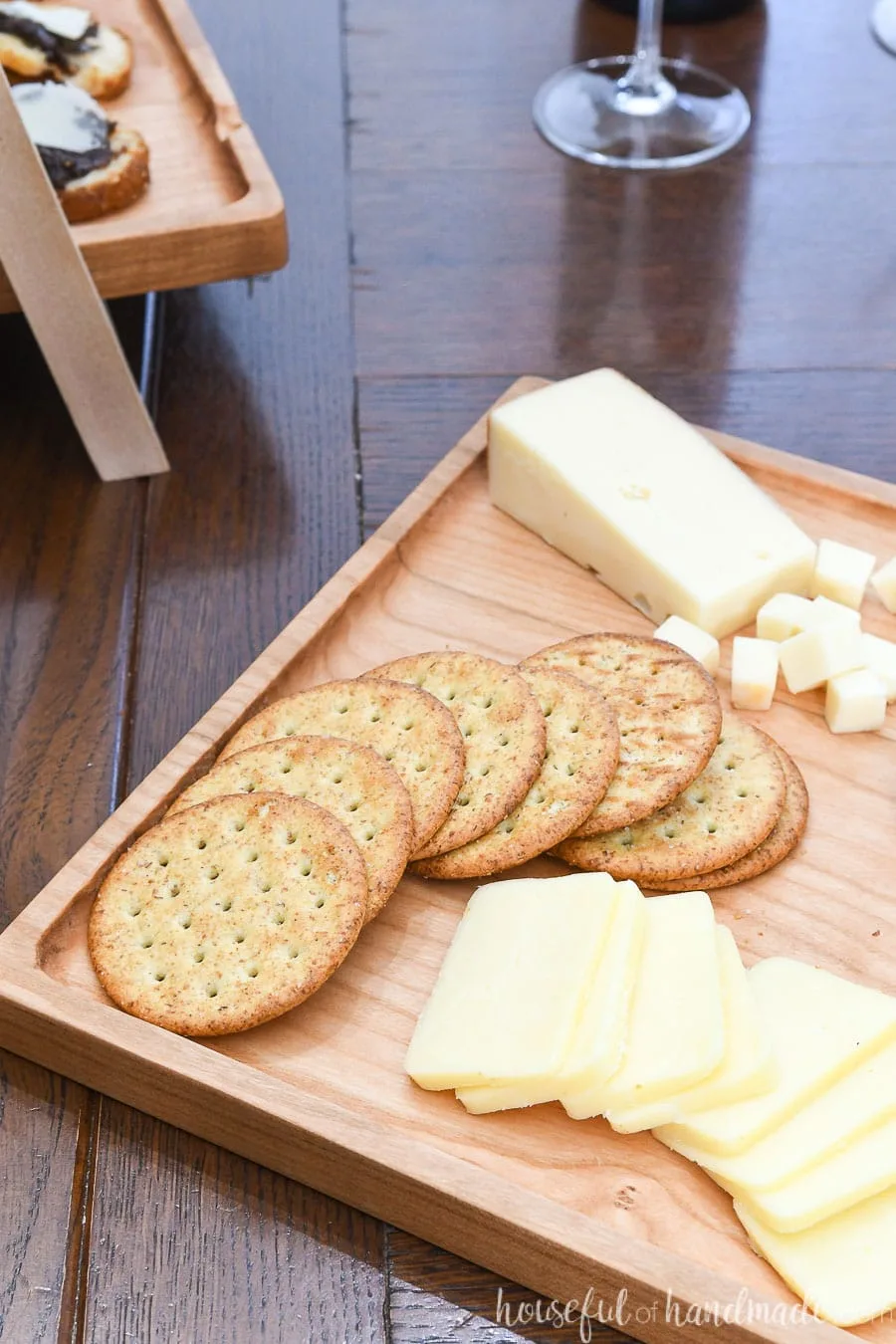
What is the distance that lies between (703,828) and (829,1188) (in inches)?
10.0

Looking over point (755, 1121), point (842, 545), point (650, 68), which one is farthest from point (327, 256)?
point (755, 1121)

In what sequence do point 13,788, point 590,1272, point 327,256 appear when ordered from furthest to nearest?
point 327,256 → point 13,788 → point 590,1272

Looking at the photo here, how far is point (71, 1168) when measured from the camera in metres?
0.82

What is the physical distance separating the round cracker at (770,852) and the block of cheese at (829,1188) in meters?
0.20

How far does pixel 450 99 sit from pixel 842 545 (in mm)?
900

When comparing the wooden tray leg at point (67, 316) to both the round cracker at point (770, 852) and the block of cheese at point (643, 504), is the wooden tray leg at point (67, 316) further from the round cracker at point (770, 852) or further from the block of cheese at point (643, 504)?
the round cracker at point (770, 852)

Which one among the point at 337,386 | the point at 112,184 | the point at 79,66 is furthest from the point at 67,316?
the point at 79,66

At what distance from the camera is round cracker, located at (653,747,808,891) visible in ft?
2.98

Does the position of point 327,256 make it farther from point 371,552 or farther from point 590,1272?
Result: point 590,1272

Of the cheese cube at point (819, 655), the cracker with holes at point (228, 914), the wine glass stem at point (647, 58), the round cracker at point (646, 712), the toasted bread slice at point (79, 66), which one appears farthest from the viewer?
the wine glass stem at point (647, 58)

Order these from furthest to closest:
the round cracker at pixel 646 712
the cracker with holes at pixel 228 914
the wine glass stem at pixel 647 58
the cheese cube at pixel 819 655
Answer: the wine glass stem at pixel 647 58, the cheese cube at pixel 819 655, the round cracker at pixel 646 712, the cracker with holes at pixel 228 914

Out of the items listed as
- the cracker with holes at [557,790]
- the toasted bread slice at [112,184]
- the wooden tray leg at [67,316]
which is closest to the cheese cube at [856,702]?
the cracker with holes at [557,790]

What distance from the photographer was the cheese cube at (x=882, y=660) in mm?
1021

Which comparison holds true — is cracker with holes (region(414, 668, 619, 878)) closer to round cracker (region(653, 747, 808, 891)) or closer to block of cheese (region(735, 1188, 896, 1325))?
round cracker (region(653, 747, 808, 891))
